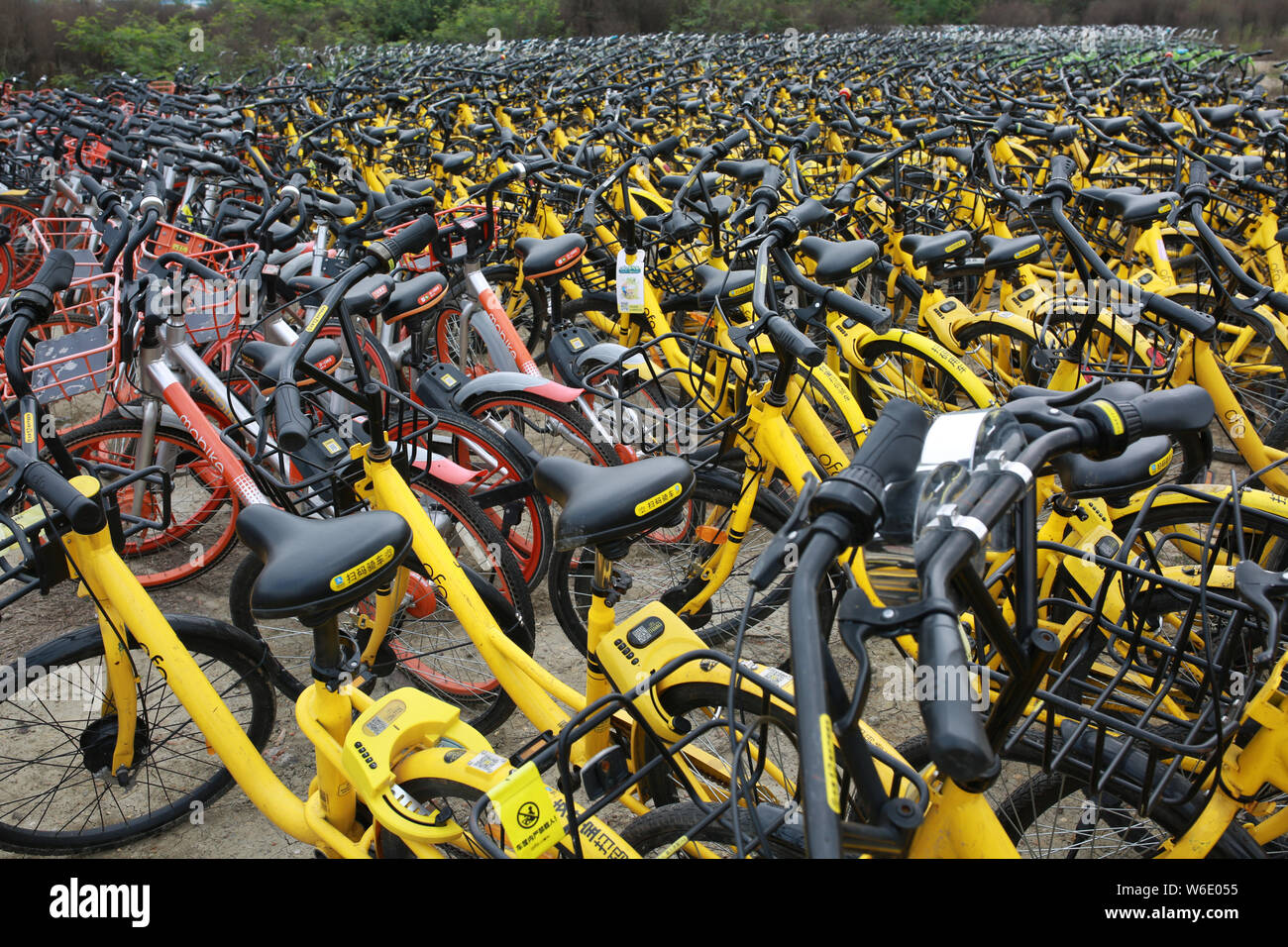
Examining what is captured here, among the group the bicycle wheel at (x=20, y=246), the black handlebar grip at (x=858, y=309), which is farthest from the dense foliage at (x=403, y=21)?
the black handlebar grip at (x=858, y=309)

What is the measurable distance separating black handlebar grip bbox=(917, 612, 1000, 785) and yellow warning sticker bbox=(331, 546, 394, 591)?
3.96ft

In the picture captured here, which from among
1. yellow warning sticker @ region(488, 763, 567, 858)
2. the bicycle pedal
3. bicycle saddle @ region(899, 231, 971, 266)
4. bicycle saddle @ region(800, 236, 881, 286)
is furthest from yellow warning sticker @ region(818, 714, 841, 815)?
bicycle saddle @ region(899, 231, 971, 266)

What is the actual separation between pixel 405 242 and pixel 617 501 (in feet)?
3.52

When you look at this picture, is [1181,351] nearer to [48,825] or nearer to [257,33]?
[48,825]

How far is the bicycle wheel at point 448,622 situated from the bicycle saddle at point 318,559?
0.81 metres

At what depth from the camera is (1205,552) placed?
161 cm

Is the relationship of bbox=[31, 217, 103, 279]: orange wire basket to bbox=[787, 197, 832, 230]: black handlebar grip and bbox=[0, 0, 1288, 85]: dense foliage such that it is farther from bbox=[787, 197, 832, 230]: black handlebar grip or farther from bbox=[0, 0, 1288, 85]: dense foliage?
bbox=[0, 0, 1288, 85]: dense foliage

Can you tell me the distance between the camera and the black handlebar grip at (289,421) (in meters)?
2.04

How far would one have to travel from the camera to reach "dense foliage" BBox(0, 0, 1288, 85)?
45.0 ft

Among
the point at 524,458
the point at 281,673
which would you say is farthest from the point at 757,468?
the point at 281,673

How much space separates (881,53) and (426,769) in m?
13.0

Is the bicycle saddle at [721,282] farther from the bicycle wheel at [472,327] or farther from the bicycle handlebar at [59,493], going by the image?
the bicycle handlebar at [59,493]

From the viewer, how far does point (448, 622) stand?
2930 mm

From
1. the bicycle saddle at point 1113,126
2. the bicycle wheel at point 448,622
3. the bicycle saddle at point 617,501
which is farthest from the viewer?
the bicycle saddle at point 1113,126
